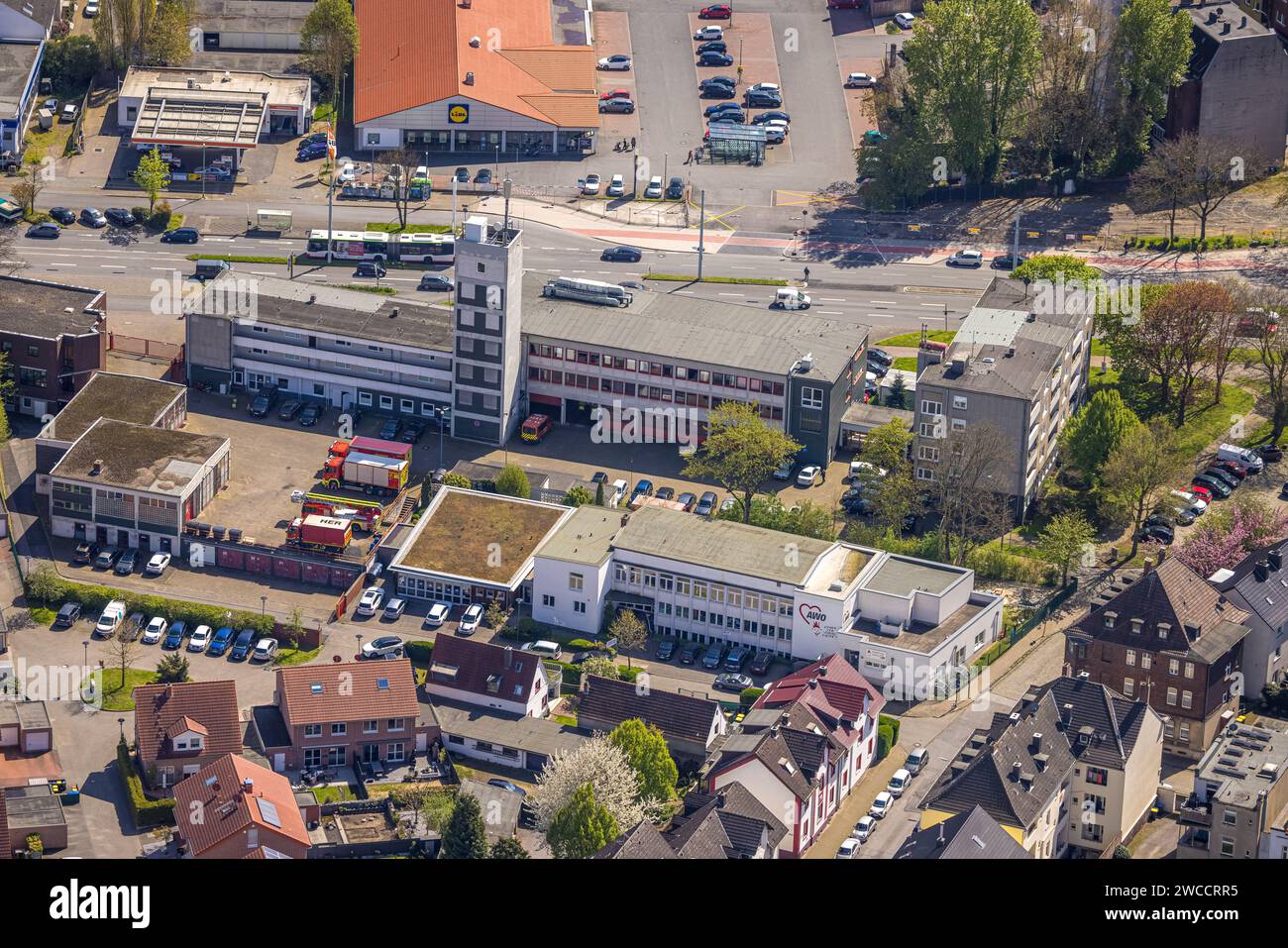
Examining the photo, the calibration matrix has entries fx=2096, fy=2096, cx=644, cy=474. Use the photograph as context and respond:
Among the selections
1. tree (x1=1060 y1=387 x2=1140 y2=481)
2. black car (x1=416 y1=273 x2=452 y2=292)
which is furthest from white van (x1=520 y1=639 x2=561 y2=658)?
black car (x1=416 y1=273 x2=452 y2=292)

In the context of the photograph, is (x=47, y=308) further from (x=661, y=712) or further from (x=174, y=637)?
(x=661, y=712)

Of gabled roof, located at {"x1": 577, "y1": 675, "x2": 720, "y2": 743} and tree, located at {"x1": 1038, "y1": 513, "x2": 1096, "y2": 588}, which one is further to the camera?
tree, located at {"x1": 1038, "y1": 513, "x2": 1096, "y2": 588}

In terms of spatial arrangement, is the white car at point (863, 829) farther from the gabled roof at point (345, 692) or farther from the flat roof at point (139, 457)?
the flat roof at point (139, 457)

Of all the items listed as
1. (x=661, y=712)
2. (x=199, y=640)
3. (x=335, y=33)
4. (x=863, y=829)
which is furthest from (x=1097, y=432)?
(x=335, y=33)

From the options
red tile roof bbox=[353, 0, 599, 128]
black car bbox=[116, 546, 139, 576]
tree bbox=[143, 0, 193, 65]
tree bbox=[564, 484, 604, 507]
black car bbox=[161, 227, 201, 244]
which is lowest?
black car bbox=[116, 546, 139, 576]

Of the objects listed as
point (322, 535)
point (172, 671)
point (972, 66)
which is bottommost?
point (172, 671)

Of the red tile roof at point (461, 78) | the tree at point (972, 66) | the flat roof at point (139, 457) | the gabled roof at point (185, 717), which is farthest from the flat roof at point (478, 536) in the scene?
the tree at point (972, 66)

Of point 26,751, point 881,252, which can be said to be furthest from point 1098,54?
point 26,751

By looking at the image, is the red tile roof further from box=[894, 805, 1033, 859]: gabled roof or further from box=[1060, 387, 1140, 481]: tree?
box=[894, 805, 1033, 859]: gabled roof
